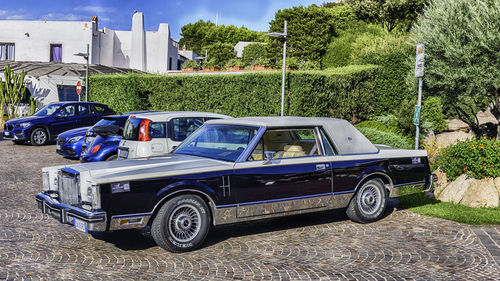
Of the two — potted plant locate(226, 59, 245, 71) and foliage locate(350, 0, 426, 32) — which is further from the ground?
foliage locate(350, 0, 426, 32)

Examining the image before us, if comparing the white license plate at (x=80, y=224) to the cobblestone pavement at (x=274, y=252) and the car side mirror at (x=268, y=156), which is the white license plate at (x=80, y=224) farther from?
the car side mirror at (x=268, y=156)

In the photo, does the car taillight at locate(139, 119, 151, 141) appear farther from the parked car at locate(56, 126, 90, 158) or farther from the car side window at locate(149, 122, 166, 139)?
the parked car at locate(56, 126, 90, 158)

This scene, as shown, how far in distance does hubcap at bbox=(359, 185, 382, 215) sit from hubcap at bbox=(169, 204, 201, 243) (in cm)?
287

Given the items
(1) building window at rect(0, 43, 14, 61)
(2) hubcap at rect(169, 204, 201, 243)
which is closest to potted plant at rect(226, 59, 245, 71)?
(1) building window at rect(0, 43, 14, 61)

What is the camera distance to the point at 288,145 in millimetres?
7480

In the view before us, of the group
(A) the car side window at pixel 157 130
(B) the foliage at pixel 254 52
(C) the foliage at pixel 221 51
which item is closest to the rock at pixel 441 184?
(A) the car side window at pixel 157 130

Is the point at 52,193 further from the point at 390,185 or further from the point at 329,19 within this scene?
the point at 329,19

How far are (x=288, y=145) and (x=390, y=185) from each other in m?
1.91

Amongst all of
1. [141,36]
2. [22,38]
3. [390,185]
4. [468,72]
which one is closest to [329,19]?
[141,36]

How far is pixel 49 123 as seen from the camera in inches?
772

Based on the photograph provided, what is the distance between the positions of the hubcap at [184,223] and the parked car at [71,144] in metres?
9.49

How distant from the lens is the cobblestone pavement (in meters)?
5.37

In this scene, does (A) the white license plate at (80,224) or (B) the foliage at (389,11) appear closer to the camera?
(A) the white license plate at (80,224)

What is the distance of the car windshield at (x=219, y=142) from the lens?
6.78 metres
